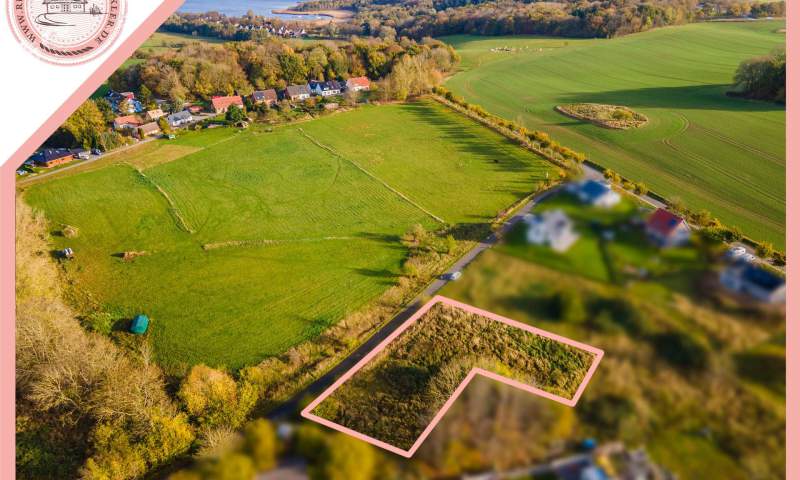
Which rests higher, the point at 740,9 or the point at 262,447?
the point at 740,9

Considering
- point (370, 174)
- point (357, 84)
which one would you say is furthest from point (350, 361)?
point (357, 84)

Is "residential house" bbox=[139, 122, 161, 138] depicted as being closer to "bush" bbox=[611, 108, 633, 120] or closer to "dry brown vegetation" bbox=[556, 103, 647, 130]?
"dry brown vegetation" bbox=[556, 103, 647, 130]

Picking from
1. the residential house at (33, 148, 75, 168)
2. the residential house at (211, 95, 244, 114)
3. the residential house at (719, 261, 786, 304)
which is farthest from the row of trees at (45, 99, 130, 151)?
the residential house at (719, 261, 786, 304)

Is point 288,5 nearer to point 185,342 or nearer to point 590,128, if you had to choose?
point 590,128

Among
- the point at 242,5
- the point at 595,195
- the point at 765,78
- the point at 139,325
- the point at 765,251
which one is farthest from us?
the point at 242,5

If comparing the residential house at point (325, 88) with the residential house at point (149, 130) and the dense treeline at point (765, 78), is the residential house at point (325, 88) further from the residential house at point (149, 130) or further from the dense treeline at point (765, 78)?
the dense treeline at point (765, 78)

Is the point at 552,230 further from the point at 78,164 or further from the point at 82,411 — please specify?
the point at 78,164
